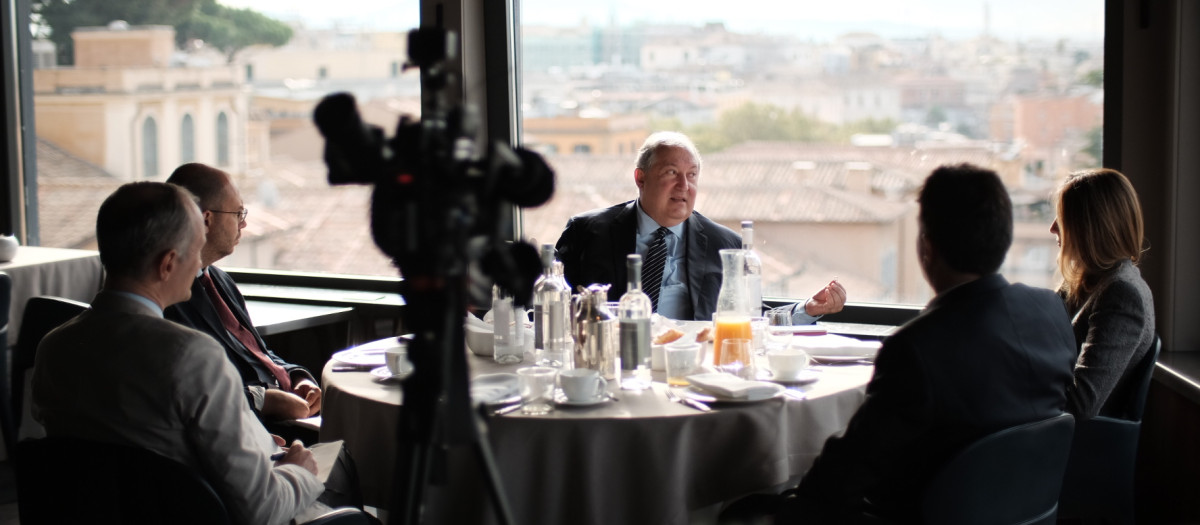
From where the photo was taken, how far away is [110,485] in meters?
1.71

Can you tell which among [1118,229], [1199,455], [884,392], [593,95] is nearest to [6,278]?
[593,95]

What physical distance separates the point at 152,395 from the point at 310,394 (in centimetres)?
129

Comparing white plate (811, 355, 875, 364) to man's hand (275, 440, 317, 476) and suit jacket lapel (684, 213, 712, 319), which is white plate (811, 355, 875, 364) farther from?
man's hand (275, 440, 317, 476)

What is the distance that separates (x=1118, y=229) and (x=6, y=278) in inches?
125

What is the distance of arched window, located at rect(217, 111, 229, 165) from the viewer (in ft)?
16.1

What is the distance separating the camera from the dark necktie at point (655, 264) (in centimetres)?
348

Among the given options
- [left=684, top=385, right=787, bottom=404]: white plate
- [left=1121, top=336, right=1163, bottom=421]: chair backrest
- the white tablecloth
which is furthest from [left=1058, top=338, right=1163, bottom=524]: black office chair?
the white tablecloth

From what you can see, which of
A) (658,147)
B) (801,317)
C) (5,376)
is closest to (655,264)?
(658,147)

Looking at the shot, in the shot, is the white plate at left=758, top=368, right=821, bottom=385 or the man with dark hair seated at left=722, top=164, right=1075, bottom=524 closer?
the man with dark hair seated at left=722, top=164, right=1075, bottom=524

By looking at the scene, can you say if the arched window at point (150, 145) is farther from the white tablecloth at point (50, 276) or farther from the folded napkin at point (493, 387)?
the folded napkin at point (493, 387)

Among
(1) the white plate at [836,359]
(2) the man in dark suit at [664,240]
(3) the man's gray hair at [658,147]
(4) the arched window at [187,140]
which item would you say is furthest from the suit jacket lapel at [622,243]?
(4) the arched window at [187,140]

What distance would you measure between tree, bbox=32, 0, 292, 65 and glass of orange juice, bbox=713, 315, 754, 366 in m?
3.06

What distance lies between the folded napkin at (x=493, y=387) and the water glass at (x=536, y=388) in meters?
0.03

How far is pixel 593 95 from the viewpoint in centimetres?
421
